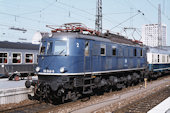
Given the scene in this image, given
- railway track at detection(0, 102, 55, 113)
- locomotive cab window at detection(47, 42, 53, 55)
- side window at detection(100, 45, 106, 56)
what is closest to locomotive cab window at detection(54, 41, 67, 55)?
locomotive cab window at detection(47, 42, 53, 55)

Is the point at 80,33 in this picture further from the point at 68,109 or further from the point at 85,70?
the point at 68,109

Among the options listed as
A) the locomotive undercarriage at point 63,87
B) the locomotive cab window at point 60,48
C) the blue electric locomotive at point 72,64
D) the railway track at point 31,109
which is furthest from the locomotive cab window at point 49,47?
the railway track at point 31,109

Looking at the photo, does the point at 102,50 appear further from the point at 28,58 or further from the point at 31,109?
the point at 28,58

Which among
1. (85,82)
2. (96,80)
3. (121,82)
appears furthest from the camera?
(121,82)

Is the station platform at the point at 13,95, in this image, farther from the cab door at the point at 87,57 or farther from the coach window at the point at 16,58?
the coach window at the point at 16,58

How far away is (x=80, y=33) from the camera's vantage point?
485 inches

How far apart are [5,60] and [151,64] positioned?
16887 mm

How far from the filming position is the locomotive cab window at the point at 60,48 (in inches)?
443

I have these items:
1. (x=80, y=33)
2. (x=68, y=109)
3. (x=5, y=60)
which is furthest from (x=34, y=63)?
(x=68, y=109)

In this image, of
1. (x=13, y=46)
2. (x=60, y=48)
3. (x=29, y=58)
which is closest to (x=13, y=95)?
(x=60, y=48)

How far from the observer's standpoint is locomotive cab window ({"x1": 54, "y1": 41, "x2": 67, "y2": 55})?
11.3m

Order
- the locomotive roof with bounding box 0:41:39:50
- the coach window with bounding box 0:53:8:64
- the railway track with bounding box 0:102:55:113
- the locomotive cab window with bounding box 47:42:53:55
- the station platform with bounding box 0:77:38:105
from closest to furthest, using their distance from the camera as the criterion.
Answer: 1. the railway track with bounding box 0:102:55:113
2. the station platform with bounding box 0:77:38:105
3. the locomotive cab window with bounding box 47:42:53:55
4. the coach window with bounding box 0:53:8:64
5. the locomotive roof with bounding box 0:41:39:50

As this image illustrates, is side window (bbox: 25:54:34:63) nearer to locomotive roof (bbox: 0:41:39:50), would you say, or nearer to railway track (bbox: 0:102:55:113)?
locomotive roof (bbox: 0:41:39:50)

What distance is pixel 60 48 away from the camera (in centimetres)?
1133
